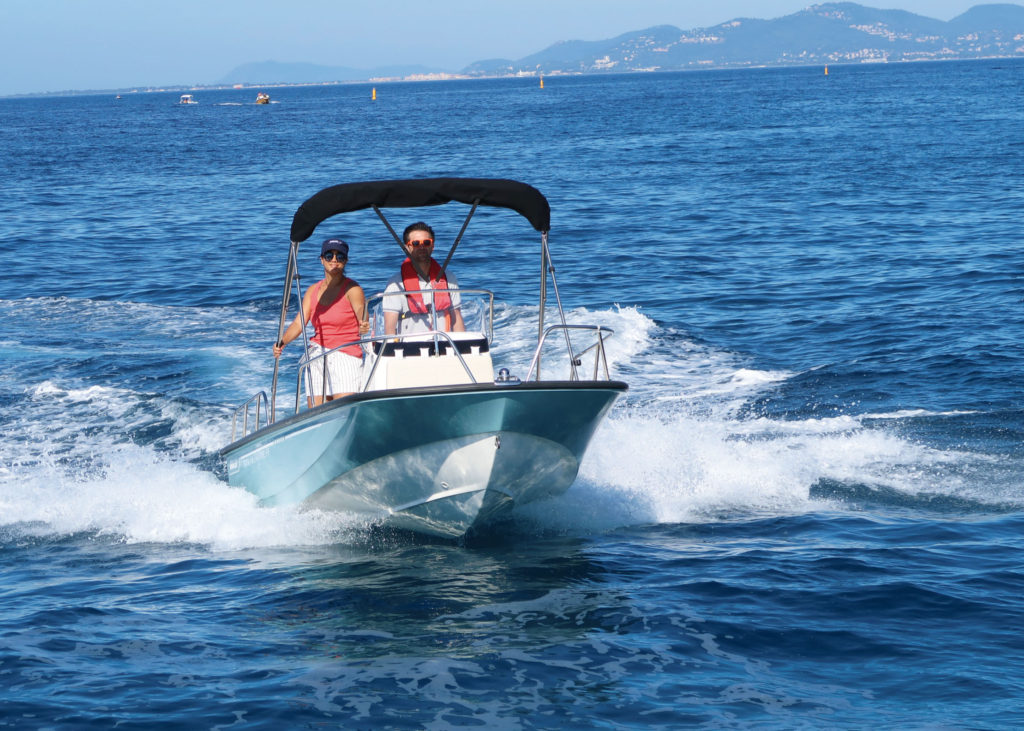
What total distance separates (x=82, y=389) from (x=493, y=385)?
28.2 feet

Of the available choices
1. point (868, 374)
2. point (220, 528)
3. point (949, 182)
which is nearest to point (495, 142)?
point (949, 182)

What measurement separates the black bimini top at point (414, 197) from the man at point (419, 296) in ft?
0.87

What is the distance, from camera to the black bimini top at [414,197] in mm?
8891

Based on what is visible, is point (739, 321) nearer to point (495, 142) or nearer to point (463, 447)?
point (463, 447)

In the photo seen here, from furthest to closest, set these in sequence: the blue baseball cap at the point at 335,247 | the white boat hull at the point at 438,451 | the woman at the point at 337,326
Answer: the woman at the point at 337,326, the blue baseball cap at the point at 335,247, the white boat hull at the point at 438,451

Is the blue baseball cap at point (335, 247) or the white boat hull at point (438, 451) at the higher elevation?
the blue baseball cap at point (335, 247)

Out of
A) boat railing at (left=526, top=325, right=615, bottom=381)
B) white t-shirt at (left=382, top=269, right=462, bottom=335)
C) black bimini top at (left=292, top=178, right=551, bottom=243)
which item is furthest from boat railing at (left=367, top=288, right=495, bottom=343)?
black bimini top at (left=292, top=178, right=551, bottom=243)

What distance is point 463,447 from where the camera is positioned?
8391mm

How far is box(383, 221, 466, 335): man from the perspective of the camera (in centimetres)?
892

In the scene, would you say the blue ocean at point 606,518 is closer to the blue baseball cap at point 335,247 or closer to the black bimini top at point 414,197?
the blue baseball cap at point 335,247

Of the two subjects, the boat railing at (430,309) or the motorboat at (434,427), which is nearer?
the motorboat at (434,427)

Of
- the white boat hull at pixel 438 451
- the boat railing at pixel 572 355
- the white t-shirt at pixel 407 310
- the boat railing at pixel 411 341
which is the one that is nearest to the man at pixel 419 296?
the white t-shirt at pixel 407 310

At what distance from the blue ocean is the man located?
5.68 feet

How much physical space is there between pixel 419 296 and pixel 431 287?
0.14 metres
